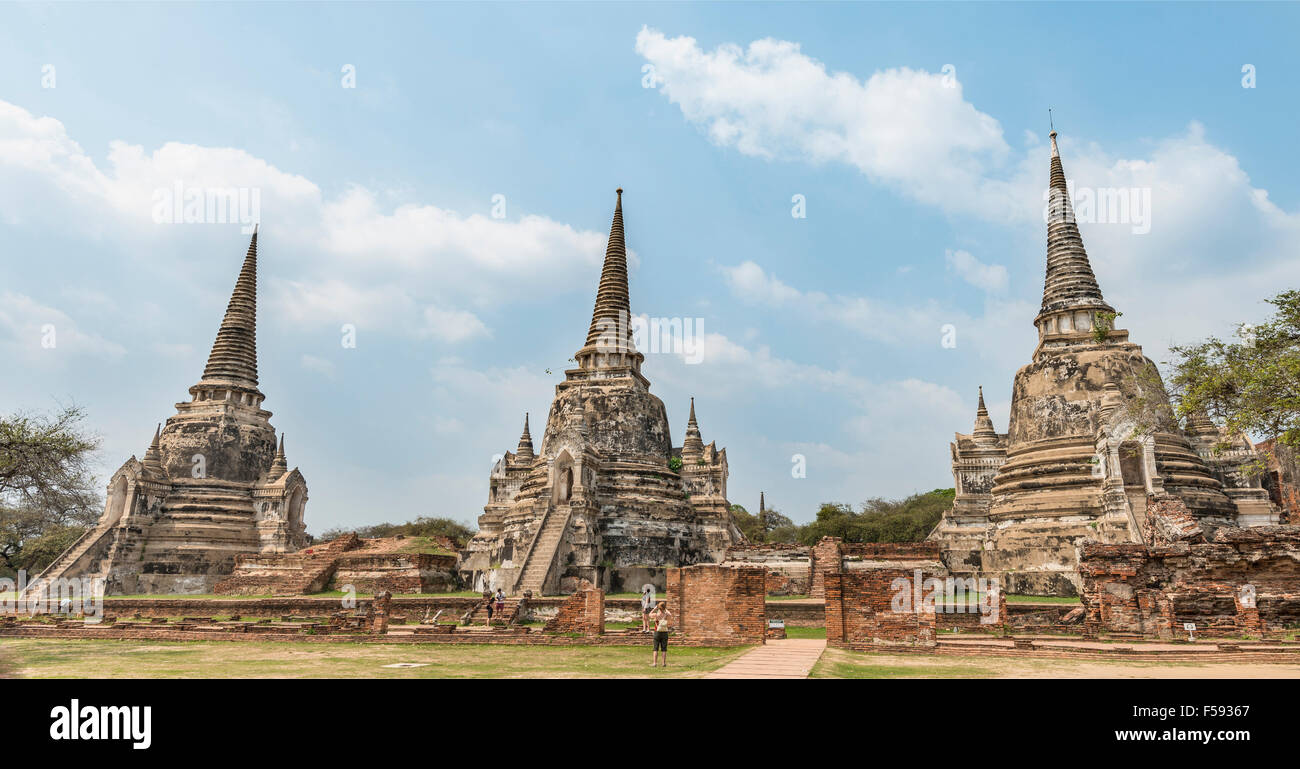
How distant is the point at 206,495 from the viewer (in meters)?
37.5

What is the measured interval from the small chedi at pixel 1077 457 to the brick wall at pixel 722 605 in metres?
13.3

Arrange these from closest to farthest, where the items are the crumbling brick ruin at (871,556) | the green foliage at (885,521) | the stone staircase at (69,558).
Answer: the crumbling brick ruin at (871,556) < the stone staircase at (69,558) < the green foliage at (885,521)

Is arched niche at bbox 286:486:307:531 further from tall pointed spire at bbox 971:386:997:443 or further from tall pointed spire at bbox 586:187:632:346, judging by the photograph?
tall pointed spire at bbox 971:386:997:443

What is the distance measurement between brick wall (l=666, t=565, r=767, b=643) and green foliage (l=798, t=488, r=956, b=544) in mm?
38698

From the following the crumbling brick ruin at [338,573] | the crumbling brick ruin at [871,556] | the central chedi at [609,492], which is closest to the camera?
the crumbling brick ruin at [871,556]

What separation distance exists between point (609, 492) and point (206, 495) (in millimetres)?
20337

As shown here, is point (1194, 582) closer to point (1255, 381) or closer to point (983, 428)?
point (1255, 381)

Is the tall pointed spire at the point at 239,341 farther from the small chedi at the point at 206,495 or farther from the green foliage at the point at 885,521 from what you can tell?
the green foliage at the point at 885,521

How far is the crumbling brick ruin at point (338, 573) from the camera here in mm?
30188

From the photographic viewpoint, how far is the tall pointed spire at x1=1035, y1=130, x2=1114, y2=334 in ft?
102

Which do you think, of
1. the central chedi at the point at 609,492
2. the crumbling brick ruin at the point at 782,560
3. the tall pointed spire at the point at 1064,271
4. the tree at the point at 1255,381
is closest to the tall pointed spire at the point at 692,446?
the central chedi at the point at 609,492
